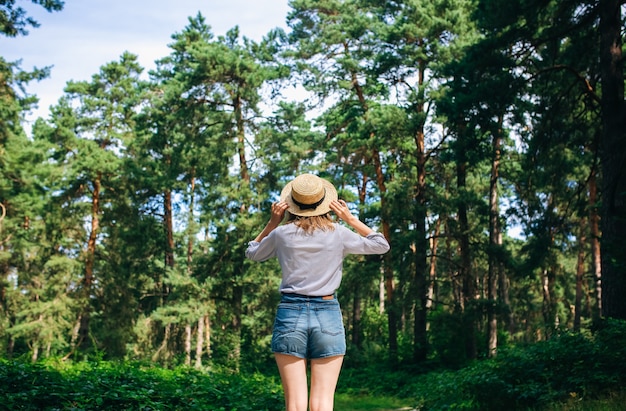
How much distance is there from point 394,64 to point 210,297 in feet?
39.9

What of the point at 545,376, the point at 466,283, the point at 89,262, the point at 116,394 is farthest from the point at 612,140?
the point at 89,262

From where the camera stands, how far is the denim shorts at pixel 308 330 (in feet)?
12.0

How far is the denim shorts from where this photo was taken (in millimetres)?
3668

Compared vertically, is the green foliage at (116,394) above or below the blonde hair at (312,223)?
below

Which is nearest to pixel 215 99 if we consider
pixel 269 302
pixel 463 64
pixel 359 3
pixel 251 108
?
pixel 251 108

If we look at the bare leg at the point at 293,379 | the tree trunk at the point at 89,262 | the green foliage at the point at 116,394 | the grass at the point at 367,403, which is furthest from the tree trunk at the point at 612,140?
the tree trunk at the point at 89,262

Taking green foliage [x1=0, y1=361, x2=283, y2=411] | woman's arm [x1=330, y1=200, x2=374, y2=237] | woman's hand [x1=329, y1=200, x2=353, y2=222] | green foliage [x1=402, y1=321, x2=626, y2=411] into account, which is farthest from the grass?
woman's hand [x1=329, y1=200, x2=353, y2=222]

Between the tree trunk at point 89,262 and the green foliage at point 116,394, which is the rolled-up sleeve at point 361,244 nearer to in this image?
the green foliage at point 116,394

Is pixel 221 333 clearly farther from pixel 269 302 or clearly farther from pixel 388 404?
pixel 388 404

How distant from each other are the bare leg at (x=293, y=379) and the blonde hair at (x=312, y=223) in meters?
0.81

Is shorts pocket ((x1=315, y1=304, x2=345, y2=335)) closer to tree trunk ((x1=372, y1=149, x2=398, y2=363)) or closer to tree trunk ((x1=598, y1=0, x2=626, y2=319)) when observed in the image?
tree trunk ((x1=598, y1=0, x2=626, y2=319))

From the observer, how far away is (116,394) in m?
6.80

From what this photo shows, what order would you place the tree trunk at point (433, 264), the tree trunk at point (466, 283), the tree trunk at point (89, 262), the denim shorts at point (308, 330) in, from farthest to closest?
the tree trunk at point (89, 262), the tree trunk at point (433, 264), the tree trunk at point (466, 283), the denim shorts at point (308, 330)

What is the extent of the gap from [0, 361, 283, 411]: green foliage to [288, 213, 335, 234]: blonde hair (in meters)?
3.58
